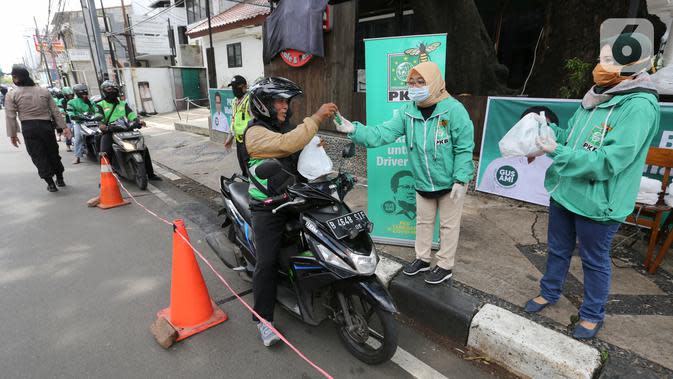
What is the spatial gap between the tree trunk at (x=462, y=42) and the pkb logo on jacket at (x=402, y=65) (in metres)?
2.70

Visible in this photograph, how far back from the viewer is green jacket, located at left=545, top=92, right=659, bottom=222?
6.42 ft

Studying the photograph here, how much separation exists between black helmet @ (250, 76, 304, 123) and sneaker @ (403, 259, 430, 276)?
1.83 meters

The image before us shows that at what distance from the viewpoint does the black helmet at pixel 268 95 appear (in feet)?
7.22

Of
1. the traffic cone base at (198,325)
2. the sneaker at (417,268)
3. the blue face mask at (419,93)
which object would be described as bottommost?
the traffic cone base at (198,325)

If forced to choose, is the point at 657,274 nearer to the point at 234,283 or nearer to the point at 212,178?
the point at 234,283

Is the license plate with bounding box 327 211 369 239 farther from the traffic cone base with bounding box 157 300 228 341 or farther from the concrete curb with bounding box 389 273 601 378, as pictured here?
the traffic cone base with bounding box 157 300 228 341

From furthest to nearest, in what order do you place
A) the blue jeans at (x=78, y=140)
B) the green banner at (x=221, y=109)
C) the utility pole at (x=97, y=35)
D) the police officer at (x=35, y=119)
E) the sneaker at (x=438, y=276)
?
1. the utility pole at (x=97, y=35)
2. the green banner at (x=221, y=109)
3. the blue jeans at (x=78, y=140)
4. the police officer at (x=35, y=119)
5. the sneaker at (x=438, y=276)

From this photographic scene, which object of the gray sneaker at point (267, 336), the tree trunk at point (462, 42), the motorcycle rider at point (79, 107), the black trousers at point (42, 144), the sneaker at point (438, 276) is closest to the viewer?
the gray sneaker at point (267, 336)

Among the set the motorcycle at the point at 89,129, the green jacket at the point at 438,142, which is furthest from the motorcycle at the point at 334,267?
the motorcycle at the point at 89,129

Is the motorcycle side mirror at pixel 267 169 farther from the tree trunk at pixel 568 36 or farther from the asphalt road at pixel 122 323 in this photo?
the tree trunk at pixel 568 36

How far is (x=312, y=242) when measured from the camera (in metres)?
2.28

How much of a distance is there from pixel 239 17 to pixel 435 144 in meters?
14.8

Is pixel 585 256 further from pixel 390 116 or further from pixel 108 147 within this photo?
pixel 108 147

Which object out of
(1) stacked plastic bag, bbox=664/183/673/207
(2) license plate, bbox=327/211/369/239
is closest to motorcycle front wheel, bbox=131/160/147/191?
(2) license plate, bbox=327/211/369/239
